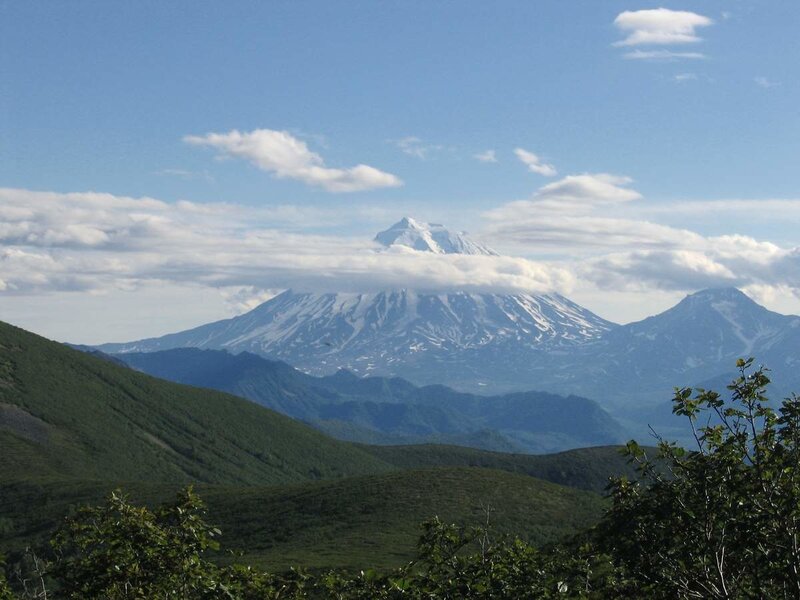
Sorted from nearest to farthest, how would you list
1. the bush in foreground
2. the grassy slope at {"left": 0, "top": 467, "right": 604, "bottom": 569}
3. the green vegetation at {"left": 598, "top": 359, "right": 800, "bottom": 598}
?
the green vegetation at {"left": 598, "top": 359, "right": 800, "bottom": 598} < the bush in foreground < the grassy slope at {"left": 0, "top": 467, "right": 604, "bottom": 569}

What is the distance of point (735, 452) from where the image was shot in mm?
20969

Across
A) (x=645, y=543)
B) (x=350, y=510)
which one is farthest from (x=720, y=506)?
(x=350, y=510)

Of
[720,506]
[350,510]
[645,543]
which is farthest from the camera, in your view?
[350,510]

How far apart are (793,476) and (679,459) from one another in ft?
8.34

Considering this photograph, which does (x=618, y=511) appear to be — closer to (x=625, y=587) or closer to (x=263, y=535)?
(x=625, y=587)

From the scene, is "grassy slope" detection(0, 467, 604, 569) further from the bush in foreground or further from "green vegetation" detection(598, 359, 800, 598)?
"green vegetation" detection(598, 359, 800, 598)

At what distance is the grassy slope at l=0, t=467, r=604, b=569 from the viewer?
143 metres

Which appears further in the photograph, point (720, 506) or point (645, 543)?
point (645, 543)

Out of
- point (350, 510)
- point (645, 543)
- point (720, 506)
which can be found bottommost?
point (350, 510)

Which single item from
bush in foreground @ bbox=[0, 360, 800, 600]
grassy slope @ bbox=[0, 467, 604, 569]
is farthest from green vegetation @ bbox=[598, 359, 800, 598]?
grassy slope @ bbox=[0, 467, 604, 569]

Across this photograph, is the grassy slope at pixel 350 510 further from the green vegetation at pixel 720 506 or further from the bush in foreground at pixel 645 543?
the green vegetation at pixel 720 506

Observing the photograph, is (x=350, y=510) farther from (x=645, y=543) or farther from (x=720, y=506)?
(x=720, y=506)

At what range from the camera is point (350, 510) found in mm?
166500

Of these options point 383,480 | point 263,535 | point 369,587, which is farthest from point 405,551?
point 369,587
